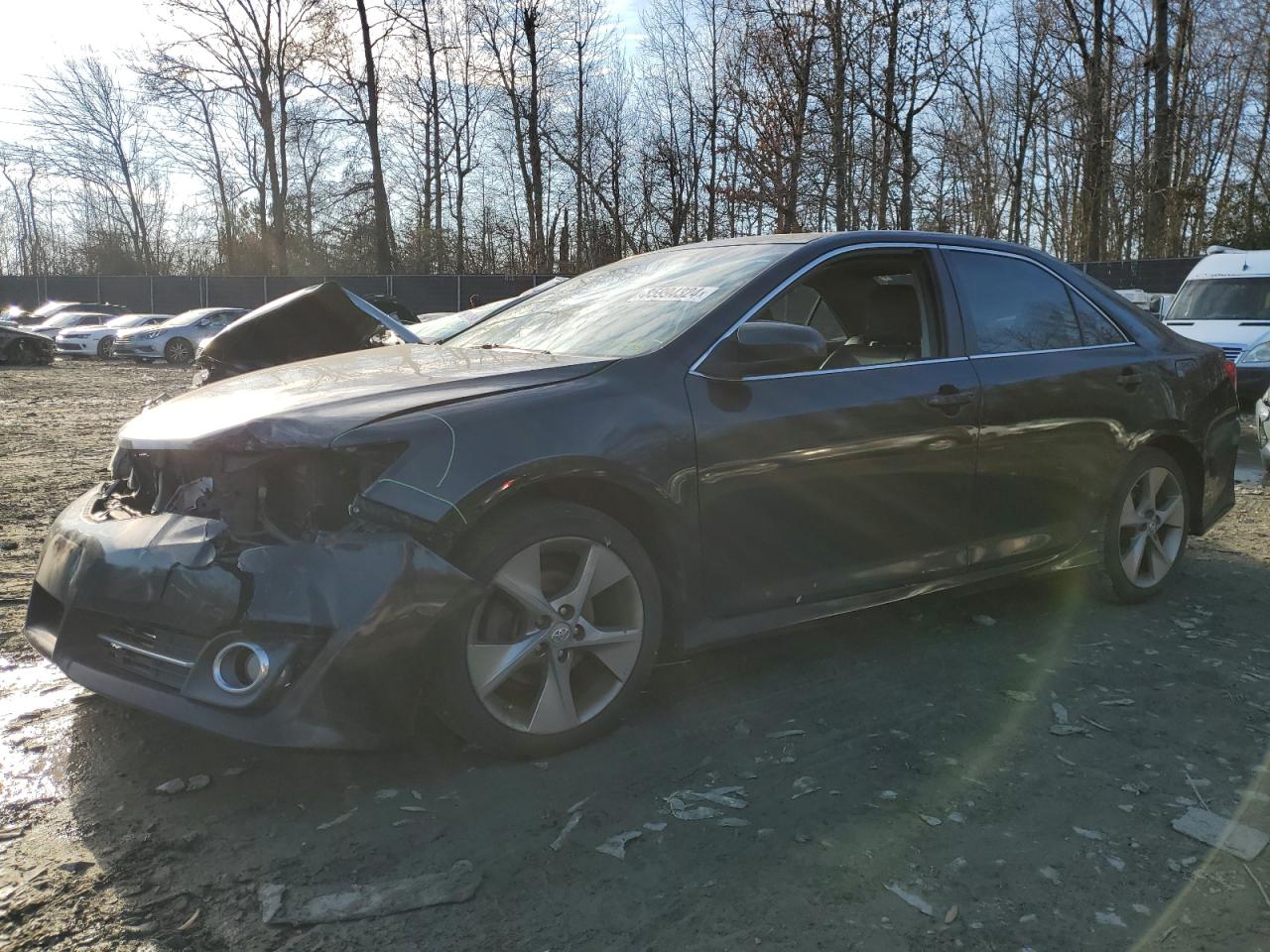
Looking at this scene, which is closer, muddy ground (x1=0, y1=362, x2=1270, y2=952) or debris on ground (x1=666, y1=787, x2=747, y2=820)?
muddy ground (x1=0, y1=362, x2=1270, y2=952)

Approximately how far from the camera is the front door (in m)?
3.30

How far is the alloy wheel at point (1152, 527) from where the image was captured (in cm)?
473

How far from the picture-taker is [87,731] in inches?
126

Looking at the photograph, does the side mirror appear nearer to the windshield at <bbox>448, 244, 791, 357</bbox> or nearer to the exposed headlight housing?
the windshield at <bbox>448, 244, 791, 357</bbox>

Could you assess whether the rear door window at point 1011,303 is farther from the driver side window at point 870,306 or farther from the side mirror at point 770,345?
the side mirror at point 770,345

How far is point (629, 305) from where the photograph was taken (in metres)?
3.78

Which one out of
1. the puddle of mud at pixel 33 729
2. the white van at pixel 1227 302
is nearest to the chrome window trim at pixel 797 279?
the puddle of mud at pixel 33 729

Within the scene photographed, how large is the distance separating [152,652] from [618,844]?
136cm

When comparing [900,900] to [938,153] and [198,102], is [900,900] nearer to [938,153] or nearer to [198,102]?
[938,153]

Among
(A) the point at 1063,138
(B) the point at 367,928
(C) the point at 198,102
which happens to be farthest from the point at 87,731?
(C) the point at 198,102

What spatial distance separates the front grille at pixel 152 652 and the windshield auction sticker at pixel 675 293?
1.96 m

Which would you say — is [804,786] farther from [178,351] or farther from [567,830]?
[178,351]

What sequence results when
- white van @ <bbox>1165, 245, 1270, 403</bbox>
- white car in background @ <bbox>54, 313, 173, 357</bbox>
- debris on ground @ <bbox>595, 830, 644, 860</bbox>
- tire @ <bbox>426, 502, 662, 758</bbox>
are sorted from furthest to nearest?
white car in background @ <bbox>54, 313, 173, 357</bbox>
white van @ <bbox>1165, 245, 1270, 403</bbox>
tire @ <bbox>426, 502, 662, 758</bbox>
debris on ground @ <bbox>595, 830, 644, 860</bbox>

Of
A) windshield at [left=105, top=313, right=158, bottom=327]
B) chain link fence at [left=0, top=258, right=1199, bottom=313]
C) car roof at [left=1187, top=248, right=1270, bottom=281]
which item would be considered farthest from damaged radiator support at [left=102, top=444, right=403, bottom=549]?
windshield at [left=105, top=313, right=158, bottom=327]
